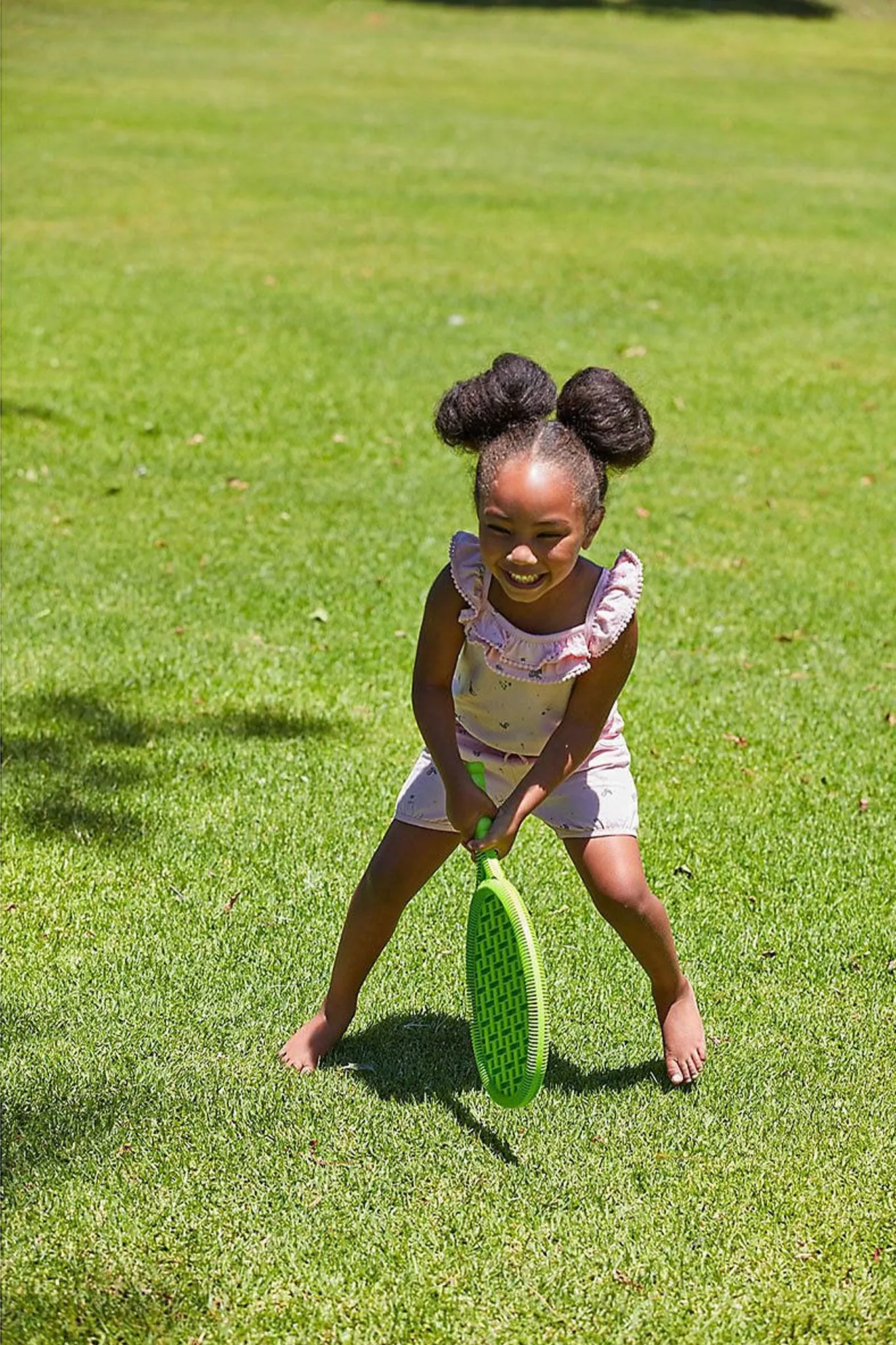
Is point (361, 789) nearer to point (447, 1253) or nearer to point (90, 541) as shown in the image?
point (447, 1253)

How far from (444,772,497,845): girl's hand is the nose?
48cm

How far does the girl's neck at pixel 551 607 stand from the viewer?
11.5ft

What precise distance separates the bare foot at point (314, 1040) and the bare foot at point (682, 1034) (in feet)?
2.31

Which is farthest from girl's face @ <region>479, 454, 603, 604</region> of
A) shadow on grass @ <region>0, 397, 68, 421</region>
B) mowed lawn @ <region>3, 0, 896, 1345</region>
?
shadow on grass @ <region>0, 397, 68, 421</region>

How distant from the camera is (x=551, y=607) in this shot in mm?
3496

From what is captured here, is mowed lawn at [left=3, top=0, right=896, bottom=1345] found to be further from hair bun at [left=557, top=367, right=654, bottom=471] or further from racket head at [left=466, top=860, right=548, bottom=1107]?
hair bun at [left=557, top=367, right=654, bottom=471]

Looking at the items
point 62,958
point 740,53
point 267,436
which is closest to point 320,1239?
point 62,958

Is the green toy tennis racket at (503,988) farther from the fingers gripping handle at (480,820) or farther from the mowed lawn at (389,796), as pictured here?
the mowed lawn at (389,796)

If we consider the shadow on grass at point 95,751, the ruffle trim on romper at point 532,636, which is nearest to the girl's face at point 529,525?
the ruffle trim on romper at point 532,636

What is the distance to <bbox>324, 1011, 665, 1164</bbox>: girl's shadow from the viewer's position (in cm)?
363

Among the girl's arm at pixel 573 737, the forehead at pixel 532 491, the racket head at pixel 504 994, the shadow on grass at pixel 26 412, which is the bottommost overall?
the shadow on grass at pixel 26 412

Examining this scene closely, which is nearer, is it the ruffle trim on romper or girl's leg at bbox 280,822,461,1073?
the ruffle trim on romper

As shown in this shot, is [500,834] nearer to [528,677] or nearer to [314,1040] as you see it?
[528,677]

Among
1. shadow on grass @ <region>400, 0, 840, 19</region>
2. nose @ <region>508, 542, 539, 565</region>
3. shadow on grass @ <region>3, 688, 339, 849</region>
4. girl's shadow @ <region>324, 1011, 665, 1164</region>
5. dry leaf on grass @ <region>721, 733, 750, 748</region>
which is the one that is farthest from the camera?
shadow on grass @ <region>400, 0, 840, 19</region>
